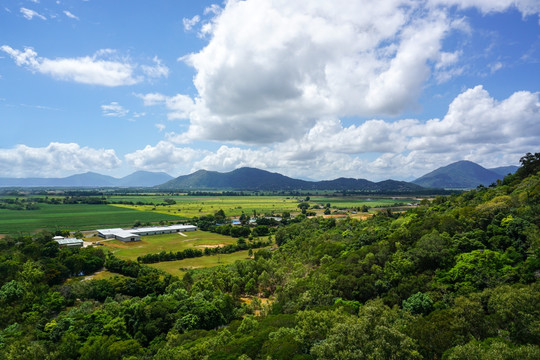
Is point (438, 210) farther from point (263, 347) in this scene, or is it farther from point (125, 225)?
point (125, 225)

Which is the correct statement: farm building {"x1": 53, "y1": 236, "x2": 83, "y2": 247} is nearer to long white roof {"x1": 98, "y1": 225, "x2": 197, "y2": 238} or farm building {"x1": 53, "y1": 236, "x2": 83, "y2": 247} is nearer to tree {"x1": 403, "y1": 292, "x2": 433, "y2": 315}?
long white roof {"x1": 98, "y1": 225, "x2": 197, "y2": 238}

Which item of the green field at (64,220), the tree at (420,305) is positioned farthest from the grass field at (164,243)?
the tree at (420,305)

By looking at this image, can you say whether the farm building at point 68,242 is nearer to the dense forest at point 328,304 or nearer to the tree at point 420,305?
the dense forest at point 328,304

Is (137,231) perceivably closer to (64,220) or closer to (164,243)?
(164,243)

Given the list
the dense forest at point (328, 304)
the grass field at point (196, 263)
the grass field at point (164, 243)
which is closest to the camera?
the dense forest at point (328, 304)

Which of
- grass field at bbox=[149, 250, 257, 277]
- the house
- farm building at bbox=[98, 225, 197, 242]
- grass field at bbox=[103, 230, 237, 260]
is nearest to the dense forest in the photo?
grass field at bbox=[149, 250, 257, 277]

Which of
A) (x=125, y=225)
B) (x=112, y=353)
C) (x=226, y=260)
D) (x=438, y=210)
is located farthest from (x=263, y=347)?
(x=125, y=225)
